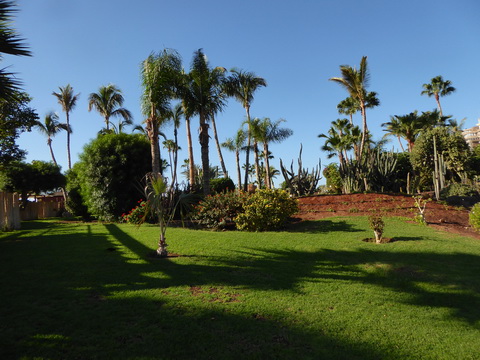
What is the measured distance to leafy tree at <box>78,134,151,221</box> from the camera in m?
17.0

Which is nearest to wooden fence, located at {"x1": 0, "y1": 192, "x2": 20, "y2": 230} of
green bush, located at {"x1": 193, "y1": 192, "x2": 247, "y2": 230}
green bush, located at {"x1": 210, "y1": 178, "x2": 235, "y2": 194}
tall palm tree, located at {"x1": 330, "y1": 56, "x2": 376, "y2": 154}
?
green bush, located at {"x1": 193, "y1": 192, "x2": 247, "y2": 230}

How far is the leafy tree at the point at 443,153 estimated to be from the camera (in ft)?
71.0

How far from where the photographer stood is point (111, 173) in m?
17.0

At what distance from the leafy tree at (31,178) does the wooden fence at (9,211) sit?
1340cm

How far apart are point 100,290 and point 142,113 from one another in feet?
43.8

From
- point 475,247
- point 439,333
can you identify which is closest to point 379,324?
point 439,333

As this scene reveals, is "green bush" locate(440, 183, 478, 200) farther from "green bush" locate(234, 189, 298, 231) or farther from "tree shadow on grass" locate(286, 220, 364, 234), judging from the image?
"green bush" locate(234, 189, 298, 231)

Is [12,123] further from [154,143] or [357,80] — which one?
[357,80]

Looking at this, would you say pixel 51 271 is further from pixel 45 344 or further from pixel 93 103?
pixel 93 103

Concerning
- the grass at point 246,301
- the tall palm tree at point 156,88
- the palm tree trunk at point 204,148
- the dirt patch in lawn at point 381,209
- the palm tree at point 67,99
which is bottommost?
the grass at point 246,301

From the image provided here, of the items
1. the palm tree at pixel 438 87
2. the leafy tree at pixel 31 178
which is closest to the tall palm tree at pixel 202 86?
the leafy tree at pixel 31 178

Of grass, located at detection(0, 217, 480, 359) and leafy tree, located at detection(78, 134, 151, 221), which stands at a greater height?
leafy tree, located at detection(78, 134, 151, 221)

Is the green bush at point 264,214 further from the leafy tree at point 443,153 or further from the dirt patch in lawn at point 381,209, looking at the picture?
the leafy tree at point 443,153

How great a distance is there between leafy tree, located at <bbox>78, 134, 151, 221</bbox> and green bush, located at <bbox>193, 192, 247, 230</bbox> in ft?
20.3
